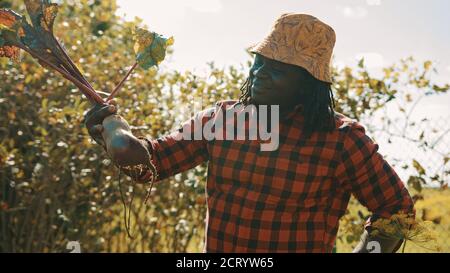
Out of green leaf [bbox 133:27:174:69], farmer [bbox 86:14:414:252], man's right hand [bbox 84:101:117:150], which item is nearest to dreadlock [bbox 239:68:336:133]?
farmer [bbox 86:14:414:252]

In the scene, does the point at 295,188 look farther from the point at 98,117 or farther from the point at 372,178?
the point at 98,117

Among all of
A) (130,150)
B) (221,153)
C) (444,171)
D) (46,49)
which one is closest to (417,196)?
(444,171)

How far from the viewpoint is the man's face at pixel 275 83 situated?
7.11ft

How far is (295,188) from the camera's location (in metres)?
2.21

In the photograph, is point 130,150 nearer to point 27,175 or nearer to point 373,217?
point 373,217

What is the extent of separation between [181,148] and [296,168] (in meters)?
0.49

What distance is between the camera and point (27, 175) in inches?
173

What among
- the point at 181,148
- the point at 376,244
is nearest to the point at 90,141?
the point at 181,148

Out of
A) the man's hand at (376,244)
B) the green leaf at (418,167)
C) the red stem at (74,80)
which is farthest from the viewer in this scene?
the green leaf at (418,167)

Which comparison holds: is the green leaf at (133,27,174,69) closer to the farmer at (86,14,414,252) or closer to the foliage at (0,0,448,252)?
the farmer at (86,14,414,252)

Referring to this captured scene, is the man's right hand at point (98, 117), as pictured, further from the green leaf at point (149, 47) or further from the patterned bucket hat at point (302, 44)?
the patterned bucket hat at point (302, 44)

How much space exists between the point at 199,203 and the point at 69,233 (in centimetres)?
111

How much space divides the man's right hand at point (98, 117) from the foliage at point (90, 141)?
5.73ft

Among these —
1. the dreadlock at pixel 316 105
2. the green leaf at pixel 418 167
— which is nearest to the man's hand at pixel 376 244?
the dreadlock at pixel 316 105
